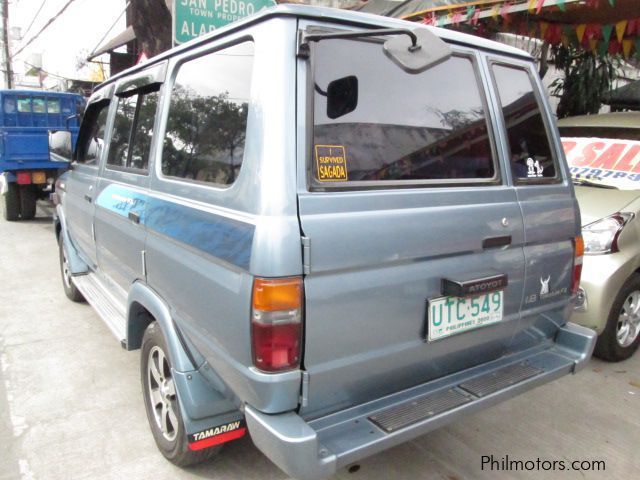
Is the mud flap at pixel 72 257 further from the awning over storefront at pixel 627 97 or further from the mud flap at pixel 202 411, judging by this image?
the awning over storefront at pixel 627 97

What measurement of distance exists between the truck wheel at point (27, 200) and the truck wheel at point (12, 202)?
0.08m

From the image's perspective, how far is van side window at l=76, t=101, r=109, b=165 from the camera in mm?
3652

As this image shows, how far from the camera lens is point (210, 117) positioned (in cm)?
222

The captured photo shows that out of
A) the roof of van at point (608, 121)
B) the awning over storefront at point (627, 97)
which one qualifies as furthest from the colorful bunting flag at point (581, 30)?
the awning over storefront at point (627, 97)

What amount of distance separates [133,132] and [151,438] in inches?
68.3

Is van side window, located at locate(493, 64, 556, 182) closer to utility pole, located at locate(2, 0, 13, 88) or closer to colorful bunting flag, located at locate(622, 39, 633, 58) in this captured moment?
Answer: colorful bunting flag, located at locate(622, 39, 633, 58)

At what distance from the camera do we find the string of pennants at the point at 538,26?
5.49 m

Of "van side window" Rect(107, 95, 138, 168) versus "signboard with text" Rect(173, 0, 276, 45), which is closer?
"van side window" Rect(107, 95, 138, 168)

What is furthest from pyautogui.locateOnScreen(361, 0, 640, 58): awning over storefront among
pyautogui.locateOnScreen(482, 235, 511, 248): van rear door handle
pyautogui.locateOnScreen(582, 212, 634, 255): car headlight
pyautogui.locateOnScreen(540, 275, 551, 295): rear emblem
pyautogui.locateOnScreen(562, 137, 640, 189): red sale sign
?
pyautogui.locateOnScreen(482, 235, 511, 248): van rear door handle

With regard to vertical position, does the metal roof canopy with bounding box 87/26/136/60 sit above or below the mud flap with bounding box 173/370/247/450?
above

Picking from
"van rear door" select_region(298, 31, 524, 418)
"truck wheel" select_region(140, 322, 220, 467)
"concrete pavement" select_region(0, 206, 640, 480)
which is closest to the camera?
"van rear door" select_region(298, 31, 524, 418)

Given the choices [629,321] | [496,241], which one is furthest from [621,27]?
[496,241]

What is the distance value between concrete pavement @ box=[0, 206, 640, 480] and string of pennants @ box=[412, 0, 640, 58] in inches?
146

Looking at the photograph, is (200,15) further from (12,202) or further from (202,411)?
(12,202)
